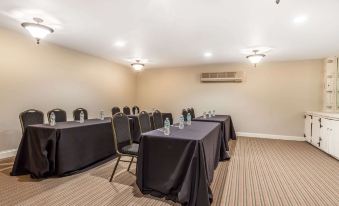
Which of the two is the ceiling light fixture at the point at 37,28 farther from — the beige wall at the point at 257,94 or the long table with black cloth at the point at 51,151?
the beige wall at the point at 257,94

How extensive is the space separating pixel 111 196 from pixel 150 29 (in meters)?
2.87

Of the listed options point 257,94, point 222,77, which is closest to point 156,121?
point 222,77

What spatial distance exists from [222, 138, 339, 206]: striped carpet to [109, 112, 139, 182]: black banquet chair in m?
1.39

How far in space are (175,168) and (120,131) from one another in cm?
118

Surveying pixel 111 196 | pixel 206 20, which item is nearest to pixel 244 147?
pixel 206 20

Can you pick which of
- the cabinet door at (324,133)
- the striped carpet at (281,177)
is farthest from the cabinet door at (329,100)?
the striped carpet at (281,177)

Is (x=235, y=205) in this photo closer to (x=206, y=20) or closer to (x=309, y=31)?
(x=206, y=20)

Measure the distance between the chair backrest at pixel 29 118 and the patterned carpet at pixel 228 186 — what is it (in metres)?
0.80

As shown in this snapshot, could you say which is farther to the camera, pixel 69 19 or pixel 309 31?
pixel 309 31

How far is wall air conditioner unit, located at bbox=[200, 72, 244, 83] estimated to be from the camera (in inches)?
265

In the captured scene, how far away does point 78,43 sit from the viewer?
475 cm

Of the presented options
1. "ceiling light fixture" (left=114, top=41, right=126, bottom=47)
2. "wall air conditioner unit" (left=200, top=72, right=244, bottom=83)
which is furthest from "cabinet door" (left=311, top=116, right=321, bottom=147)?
"ceiling light fixture" (left=114, top=41, right=126, bottom=47)

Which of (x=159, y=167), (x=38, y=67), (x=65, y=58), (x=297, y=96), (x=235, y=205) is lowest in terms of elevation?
(x=235, y=205)

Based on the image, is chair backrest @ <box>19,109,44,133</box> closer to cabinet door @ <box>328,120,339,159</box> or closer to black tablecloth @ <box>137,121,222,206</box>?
black tablecloth @ <box>137,121,222,206</box>
